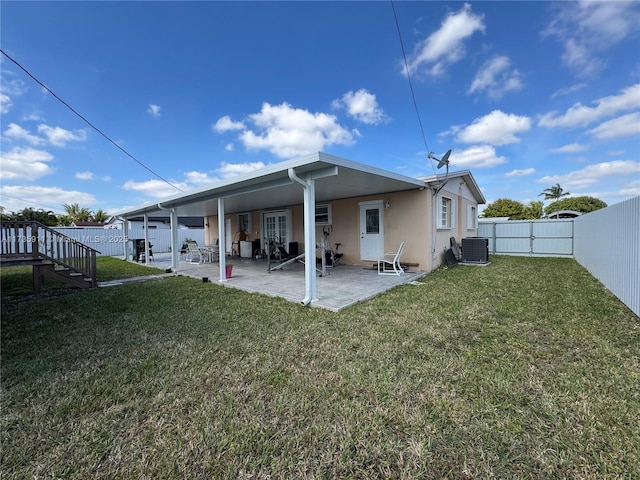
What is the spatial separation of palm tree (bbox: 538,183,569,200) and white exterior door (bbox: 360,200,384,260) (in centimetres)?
3608

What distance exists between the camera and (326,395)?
222cm

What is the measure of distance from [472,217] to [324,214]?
7.38 metres

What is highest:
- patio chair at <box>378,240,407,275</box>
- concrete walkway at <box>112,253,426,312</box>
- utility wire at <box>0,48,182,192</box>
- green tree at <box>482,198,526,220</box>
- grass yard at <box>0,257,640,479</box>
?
utility wire at <box>0,48,182,192</box>

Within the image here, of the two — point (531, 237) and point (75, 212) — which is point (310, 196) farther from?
point (75, 212)

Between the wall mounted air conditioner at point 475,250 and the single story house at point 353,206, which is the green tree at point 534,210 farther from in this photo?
the wall mounted air conditioner at point 475,250

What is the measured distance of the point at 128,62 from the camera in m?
9.12

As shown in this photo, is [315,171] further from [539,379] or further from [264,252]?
[264,252]

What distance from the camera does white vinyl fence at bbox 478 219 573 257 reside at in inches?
454

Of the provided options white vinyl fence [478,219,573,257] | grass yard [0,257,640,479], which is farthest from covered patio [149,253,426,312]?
white vinyl fence [478,219,573,257]

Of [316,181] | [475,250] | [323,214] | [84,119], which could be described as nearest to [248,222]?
[323,214]

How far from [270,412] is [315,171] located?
3640mm

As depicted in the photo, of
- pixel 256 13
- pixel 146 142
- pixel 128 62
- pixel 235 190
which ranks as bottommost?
pixel 235 190

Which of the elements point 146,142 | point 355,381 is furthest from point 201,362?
point 146,142

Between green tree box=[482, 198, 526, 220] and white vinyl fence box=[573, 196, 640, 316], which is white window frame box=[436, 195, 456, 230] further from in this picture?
green tree box=[482, 198, 526, 220]
